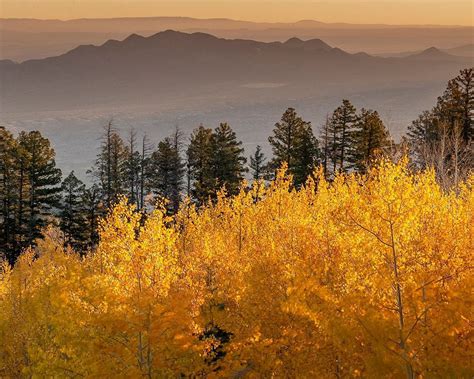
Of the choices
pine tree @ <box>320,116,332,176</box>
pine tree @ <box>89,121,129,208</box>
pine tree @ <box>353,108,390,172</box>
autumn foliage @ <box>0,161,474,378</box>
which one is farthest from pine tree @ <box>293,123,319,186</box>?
autumn foliage @ <box>0,161,474,378</box>

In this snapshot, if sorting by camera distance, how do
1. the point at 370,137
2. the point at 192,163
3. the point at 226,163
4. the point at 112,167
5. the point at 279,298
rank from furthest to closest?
the point at 112,167 → the point at 192,163 → the point at 226,163 → the point at 370,137 → the point at 279,298

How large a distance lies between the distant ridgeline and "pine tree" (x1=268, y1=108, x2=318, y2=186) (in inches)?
4.6

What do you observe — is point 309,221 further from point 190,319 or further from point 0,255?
point 0,255

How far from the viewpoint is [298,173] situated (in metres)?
71.9

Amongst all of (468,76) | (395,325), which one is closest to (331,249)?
(395,325)

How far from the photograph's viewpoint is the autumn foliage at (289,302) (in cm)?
1703

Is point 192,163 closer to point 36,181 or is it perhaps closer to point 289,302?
point 36,181

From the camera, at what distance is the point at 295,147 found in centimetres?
7238

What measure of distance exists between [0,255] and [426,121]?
57.3 meters

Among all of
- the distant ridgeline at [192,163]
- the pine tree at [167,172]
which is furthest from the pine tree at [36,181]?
the pine tree at [167,172]

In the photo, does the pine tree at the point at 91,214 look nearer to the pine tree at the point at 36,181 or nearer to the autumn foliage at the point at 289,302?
the pine tree at the point at 36,181

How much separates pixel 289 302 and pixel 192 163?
185ft

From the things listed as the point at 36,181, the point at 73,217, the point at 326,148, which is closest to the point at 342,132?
the point at 326,148

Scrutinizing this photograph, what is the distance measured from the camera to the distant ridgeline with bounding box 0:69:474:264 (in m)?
63.5
